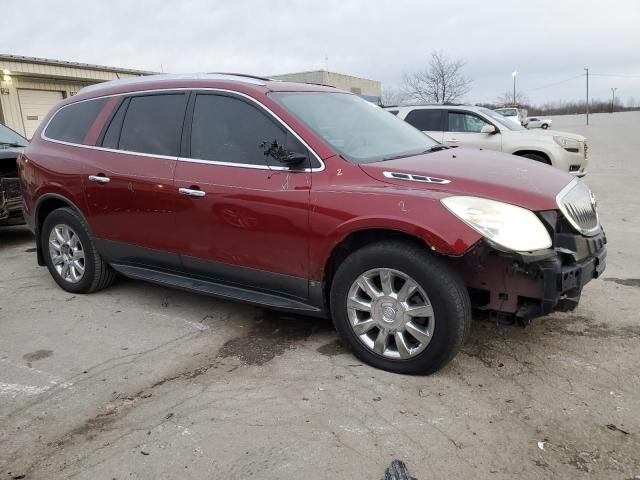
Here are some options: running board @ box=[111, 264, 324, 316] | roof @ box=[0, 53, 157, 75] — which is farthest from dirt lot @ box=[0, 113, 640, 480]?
roof @ box=[0, 53, 157, 75]

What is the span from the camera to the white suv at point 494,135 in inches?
383

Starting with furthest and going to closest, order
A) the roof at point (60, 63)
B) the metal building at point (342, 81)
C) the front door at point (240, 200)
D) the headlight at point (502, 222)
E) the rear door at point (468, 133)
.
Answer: the metal building at point (342, 81)
the roof at point (60, 63)
the rear door at point (468, 133)
the front door at point (240, 200)
the headlight at point (502, 222)

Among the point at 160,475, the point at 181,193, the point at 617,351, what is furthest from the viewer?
the point at 181,193

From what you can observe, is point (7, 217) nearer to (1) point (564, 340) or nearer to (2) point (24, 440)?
(2) point (24, 440)

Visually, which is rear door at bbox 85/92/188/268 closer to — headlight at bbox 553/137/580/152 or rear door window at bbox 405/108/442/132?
rear door window at bbox 405/108/442/132

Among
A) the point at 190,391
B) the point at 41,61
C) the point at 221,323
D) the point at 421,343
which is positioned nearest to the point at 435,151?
the point at 421,343

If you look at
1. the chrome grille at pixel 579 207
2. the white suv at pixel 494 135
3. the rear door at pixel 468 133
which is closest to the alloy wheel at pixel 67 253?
the chrome grille at pixel 579 207

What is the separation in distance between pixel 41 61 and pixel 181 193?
1515 centimetres

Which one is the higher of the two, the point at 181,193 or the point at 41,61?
the point at 41,61

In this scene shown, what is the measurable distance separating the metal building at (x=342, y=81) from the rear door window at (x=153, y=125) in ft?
69.8

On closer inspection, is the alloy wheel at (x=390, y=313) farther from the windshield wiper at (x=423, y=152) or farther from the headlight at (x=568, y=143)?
the headlight at (x=568, y=143)

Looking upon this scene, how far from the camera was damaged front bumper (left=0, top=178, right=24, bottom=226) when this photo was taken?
6.71 meters

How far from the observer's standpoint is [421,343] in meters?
3.23

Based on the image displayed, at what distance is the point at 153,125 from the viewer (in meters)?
4.33
